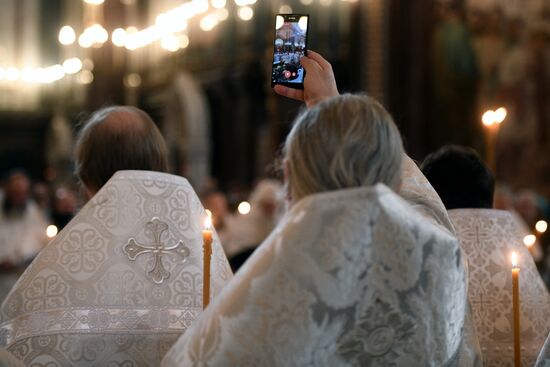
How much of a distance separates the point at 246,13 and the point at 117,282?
17.2 meters

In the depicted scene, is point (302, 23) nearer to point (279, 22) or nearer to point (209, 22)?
point (279, 22)

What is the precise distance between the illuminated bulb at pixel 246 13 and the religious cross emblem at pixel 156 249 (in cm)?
1694

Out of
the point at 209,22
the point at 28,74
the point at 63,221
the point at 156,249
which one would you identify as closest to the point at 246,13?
the point at 209,22

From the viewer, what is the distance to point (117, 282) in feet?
10.9

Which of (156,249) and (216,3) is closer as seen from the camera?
(156,249)

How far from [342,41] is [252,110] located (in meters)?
3.83

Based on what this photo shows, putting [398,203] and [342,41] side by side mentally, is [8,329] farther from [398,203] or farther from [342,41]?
[342,41]

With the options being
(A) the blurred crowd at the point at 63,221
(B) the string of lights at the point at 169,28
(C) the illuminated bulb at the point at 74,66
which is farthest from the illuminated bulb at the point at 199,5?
(C) the illuminated bulb at the point at 74,66

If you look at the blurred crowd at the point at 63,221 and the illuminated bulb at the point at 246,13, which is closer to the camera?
the blurred crowd at the point at 63,221

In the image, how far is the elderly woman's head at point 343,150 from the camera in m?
2.40

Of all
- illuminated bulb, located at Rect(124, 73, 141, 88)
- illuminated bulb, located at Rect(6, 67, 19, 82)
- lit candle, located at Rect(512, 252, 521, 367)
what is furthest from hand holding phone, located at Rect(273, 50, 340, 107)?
illuminated bulb, located at Rect(6, 67, 19, 82)

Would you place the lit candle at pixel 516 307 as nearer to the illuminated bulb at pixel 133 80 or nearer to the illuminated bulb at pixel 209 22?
the illuminated bulb at pixel 209 22

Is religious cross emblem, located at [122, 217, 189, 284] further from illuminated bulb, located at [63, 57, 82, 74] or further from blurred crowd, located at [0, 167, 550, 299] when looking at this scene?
illuminated bulb, located at [63, 57, 82, 74]

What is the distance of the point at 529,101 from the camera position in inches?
553
